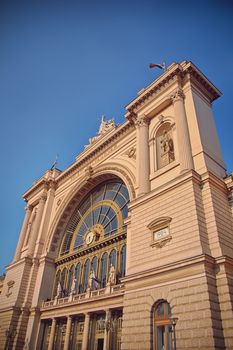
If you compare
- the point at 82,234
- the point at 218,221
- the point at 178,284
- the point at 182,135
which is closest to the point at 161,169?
the point at 182,135

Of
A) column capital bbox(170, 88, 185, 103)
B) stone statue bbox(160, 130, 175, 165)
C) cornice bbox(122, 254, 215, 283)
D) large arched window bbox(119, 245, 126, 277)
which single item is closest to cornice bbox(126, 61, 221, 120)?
column capital bbox(170, 88, 185, 103)

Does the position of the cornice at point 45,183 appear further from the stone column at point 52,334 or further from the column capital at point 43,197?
the stone column at point 52,334

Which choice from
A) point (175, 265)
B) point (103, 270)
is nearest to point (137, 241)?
point (175, 265)

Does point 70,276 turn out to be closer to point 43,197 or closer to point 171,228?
point 43,197

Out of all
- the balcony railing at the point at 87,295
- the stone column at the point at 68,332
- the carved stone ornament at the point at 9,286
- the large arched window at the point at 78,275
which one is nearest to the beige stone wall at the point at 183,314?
the balcony railing at the point at 87,295

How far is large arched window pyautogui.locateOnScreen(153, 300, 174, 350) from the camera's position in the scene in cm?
1511

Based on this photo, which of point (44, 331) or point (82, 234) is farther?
point (82, 234)

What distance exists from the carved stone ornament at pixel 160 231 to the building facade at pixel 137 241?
7 centimetres

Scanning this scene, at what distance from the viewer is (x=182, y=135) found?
69.0ft

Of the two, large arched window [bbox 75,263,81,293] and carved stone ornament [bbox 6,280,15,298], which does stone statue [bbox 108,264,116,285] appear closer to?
large arched window [bbox 75,263,81,293]

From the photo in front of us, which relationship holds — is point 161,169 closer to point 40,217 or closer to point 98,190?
point 98,190

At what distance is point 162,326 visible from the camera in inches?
619

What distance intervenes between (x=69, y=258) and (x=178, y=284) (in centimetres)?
1887

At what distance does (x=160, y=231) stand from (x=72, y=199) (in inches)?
737
